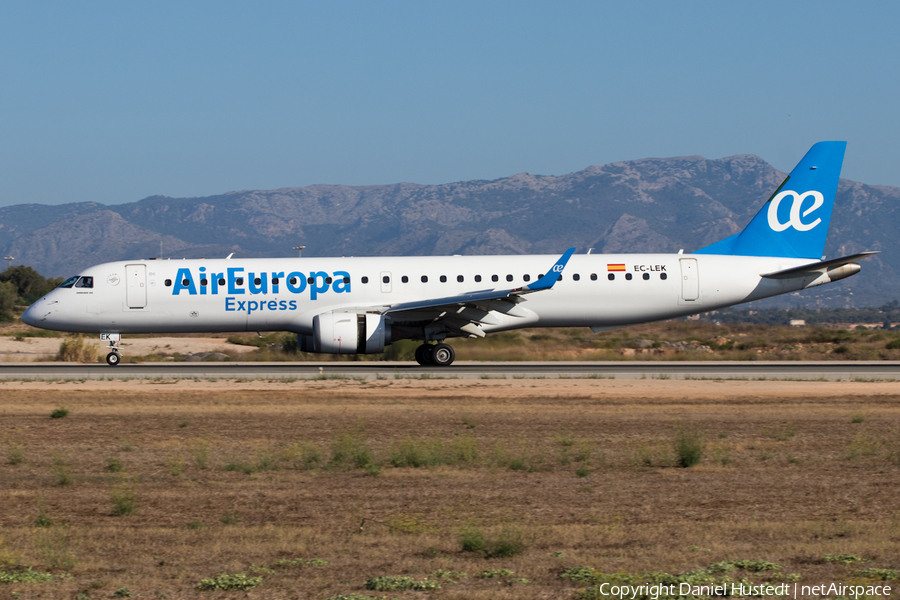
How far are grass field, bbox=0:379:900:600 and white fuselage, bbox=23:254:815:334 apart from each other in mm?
8586

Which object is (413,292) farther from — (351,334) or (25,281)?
(25,281)

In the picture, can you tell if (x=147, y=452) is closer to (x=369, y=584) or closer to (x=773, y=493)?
(x=369, y=584)

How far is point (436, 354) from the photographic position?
2880 cm

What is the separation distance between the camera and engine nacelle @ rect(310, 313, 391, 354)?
26.5 m

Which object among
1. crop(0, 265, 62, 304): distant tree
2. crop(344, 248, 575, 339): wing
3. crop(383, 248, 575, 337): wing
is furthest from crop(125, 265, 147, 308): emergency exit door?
crop(0, 265, 62, 304): distant tree

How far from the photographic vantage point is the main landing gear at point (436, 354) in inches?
1133

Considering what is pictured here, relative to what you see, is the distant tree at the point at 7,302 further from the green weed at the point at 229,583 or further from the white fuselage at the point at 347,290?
the green weed at the point at 229,583

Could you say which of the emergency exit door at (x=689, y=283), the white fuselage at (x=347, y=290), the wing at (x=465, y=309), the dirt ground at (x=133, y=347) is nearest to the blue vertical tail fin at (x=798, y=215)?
the white fuselage at (x=347, y=290)

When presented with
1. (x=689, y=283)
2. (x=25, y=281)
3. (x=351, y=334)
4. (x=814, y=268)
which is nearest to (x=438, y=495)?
(x=351, y=334)

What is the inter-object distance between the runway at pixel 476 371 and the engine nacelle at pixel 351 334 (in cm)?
76

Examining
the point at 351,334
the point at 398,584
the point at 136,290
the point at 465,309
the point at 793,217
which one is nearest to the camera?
the point at 398,584

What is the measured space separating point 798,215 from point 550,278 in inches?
389

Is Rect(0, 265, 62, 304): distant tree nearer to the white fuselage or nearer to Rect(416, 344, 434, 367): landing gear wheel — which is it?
the white fuselage

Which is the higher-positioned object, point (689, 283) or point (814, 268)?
point (814, 268)
